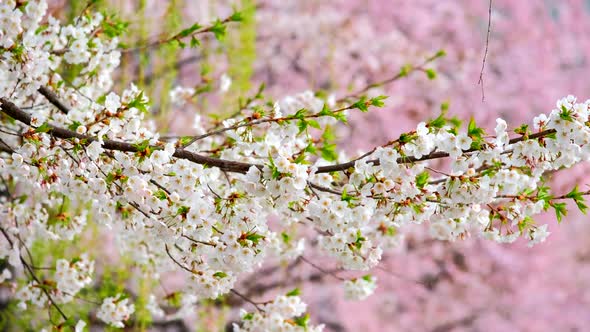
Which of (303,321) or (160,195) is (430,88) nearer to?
(303,321)

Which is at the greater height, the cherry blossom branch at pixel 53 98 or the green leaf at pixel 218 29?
the green leaf at pixel 218 29

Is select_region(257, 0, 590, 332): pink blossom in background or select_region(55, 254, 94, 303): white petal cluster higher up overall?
select_region(257, 0, 590, 332): pink blossom in background

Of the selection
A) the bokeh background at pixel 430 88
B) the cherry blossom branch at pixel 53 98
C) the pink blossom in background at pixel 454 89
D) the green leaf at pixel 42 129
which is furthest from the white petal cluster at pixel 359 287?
the pink blossom in background at pixel 454 89

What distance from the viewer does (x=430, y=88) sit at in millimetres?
5770

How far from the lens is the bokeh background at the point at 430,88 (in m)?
5.28

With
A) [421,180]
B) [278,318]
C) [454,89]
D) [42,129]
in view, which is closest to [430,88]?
[454,89]

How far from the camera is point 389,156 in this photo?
5.29ft

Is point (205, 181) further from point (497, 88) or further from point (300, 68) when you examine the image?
point (497, 88)

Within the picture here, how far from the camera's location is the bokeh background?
528 centimetres

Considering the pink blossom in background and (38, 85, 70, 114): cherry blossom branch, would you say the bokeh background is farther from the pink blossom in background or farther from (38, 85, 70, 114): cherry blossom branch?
(38, 85, 70, 114): cherry blossom branch

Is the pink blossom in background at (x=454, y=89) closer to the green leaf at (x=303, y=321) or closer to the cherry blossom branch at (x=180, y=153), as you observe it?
the green leaf at (x=303, y=321)

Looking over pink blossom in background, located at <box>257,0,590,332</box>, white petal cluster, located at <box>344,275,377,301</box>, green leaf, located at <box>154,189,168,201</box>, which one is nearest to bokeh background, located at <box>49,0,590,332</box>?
pink blossom in background, located at <box>257,0,590,332</box>

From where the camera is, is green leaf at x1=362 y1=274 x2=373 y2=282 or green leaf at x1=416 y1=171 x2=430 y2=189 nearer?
green leaf at x1=416 y1=171 x2=430 y2=189

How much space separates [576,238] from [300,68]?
8.47 ft
